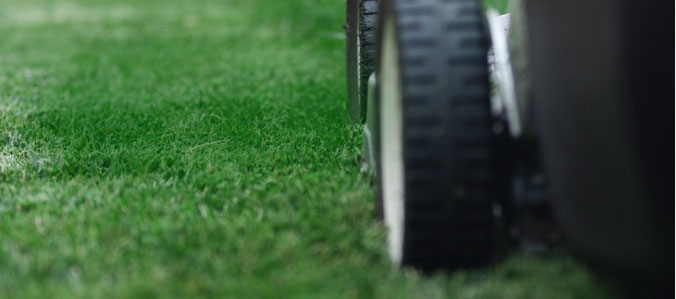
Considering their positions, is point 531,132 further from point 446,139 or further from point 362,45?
point 362,45

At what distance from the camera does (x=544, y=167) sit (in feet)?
5.32

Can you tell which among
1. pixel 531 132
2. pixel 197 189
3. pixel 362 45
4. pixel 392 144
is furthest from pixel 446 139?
pixel 362 45

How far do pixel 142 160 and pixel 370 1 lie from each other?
2.90 ft

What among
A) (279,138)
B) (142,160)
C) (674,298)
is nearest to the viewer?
(674,298)

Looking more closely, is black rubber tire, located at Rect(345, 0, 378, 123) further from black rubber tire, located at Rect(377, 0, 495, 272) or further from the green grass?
black rubber tire, located at Rect(377, 0, 495, 272)

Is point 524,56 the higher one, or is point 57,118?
point 524,56

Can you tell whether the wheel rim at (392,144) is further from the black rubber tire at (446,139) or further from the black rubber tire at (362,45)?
the black rubber tire at (362,45)

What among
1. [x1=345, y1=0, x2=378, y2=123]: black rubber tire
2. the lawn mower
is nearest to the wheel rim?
the lawn mower

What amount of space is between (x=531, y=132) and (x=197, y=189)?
1.05 m

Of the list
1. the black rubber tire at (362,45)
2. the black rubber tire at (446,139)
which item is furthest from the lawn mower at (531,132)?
the black rubber tire at (362,45)

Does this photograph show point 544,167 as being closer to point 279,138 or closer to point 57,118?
point 279,138

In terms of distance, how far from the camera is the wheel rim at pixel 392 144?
1.75 meters

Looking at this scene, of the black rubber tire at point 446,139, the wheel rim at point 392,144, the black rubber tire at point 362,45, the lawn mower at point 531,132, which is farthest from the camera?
the black rubber tire at point 362,45

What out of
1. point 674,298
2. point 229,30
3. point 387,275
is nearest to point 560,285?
point 674,298
